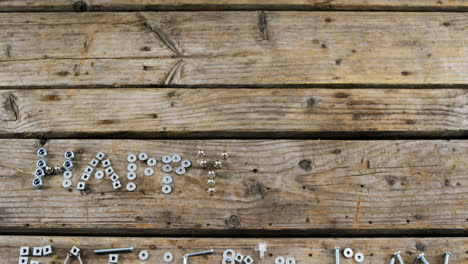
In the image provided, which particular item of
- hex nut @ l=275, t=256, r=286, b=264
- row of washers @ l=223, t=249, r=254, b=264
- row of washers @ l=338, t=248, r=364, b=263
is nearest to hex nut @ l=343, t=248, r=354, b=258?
row of washers @ l=338, t=248, r=364, b=263

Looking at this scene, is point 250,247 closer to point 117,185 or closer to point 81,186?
point 117,185

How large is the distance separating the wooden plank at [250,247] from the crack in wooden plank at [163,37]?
881 millimetres

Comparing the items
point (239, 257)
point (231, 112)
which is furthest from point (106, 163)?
point (239, 257)

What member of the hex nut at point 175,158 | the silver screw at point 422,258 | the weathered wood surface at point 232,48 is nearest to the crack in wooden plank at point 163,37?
the weathered wood surface at point 232,48

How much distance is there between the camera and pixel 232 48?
1.82 meters

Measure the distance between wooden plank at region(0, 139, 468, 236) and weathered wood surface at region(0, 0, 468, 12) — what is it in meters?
0.74

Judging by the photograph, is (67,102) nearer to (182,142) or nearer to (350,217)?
(182,142)

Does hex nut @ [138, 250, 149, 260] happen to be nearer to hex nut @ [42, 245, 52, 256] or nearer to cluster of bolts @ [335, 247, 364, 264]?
hex nut @ [42, 245, 52, 256]

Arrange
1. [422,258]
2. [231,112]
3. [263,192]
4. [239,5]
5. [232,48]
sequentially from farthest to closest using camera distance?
[239,5] → [232,48] → [231,112] → [263,192] → [422,258]

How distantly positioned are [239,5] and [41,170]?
3.99 ft

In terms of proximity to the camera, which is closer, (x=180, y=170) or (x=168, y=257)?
(x=168, y=257)

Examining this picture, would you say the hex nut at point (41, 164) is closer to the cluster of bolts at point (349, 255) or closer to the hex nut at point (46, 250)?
the hex nut at point (46, 250)

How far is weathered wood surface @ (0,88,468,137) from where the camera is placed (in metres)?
1.67

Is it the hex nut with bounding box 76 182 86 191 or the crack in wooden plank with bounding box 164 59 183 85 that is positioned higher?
the crack in wooden plank with bounding box 164 59 183 85
